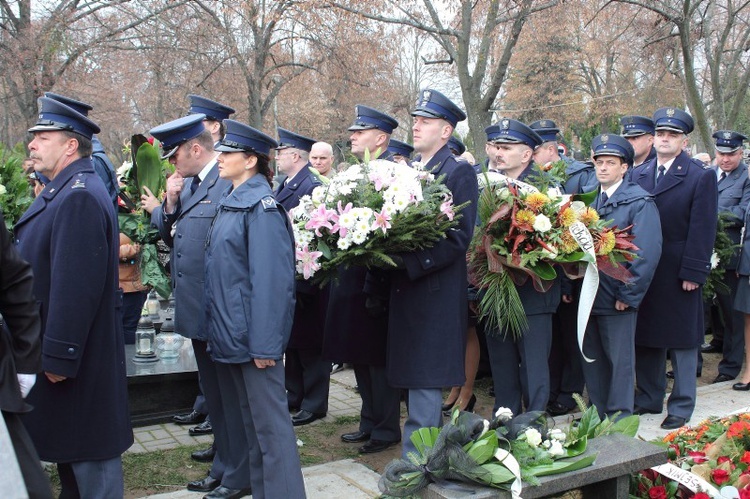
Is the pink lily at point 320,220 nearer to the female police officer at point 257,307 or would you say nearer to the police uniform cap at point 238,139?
the female police officer at point 257,307

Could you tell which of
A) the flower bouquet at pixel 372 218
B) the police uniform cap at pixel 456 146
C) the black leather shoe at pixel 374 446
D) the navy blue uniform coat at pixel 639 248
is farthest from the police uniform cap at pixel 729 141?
the black leather shoe at pixel 374 446

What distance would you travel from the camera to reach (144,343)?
6188 mm

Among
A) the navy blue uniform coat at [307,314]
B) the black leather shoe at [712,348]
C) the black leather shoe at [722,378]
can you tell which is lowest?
the black leather shoe at [722,378]

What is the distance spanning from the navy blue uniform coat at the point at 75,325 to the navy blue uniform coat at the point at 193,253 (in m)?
0.77

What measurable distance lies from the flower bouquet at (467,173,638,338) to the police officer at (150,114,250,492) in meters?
1.82

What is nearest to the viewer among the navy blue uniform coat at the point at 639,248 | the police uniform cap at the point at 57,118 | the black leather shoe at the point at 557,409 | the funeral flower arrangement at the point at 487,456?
the funeral flower arrangement at the point at 487,456

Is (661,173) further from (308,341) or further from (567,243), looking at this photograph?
(308,341)

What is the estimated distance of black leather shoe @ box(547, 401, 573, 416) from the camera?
21.1ft

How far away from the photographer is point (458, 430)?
341cm

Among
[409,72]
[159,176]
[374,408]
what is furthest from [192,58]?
[409,72]

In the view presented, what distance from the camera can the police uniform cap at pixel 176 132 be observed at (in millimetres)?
Answer: 4602

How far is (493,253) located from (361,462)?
63.2 inches

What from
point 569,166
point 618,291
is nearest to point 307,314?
point 618,291

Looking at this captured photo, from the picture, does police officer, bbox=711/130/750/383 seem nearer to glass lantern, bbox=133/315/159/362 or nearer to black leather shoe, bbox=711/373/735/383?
black leather shoe, bbox=711/373/735/383
